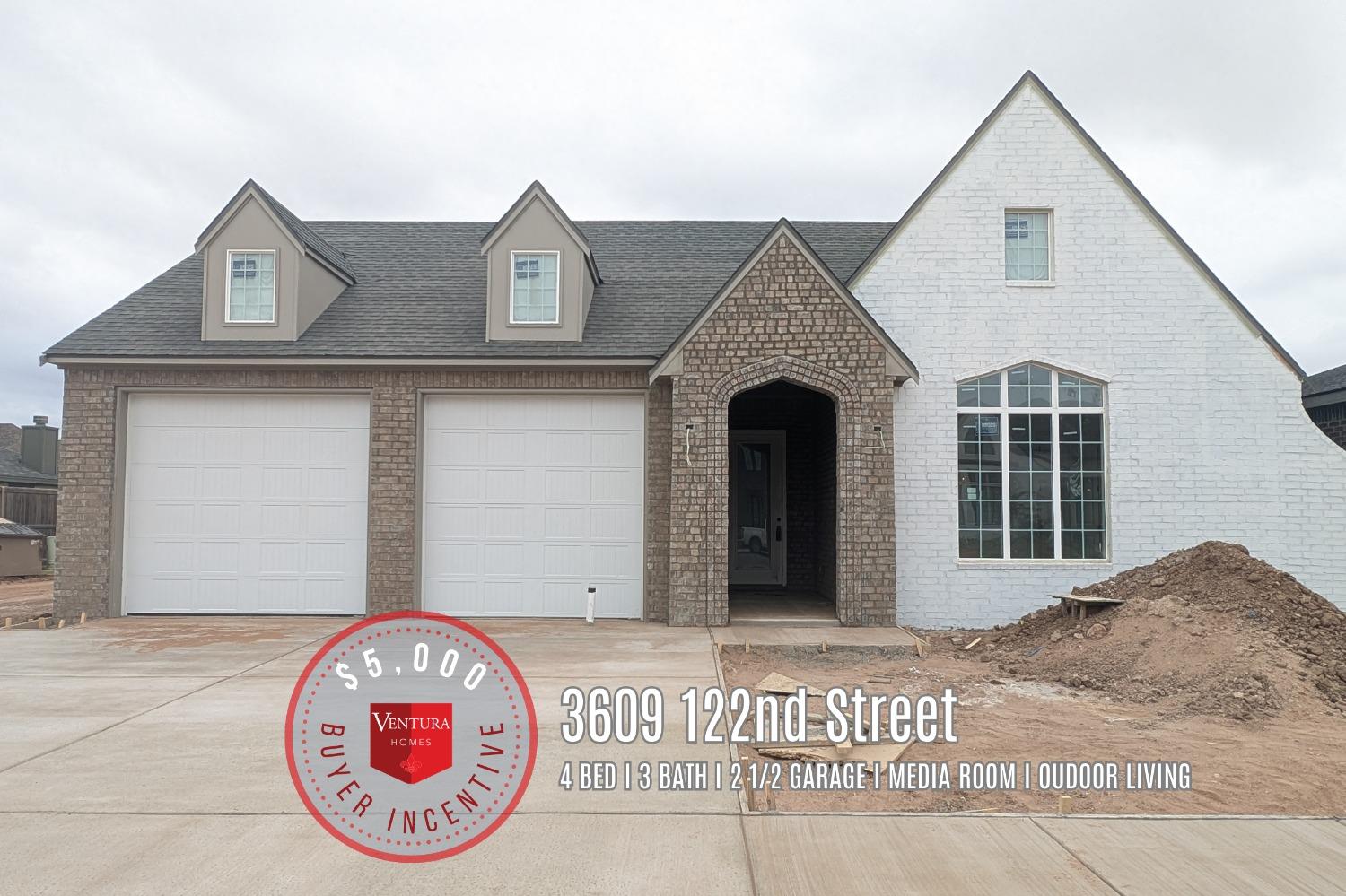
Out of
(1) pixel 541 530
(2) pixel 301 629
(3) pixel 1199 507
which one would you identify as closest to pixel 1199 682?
(3) pixel 1199 507

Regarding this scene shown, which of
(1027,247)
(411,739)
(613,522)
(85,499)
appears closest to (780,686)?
(411,739)

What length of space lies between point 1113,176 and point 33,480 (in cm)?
3294

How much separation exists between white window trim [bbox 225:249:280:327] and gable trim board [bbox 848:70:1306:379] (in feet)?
29.3

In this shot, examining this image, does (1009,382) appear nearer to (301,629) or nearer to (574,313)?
(574,313)

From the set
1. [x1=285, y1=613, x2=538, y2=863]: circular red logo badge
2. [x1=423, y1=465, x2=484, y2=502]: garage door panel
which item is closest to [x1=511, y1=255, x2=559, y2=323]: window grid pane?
[x1=423, y1=465, x2=484, y2=502]: garage door panel

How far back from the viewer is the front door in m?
17.7

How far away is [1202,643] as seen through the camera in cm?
929

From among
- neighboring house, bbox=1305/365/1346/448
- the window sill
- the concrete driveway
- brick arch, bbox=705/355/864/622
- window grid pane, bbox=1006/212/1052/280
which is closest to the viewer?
the concrete driveway

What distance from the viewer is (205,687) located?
898 cm

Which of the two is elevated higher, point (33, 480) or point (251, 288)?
point (251, 288)

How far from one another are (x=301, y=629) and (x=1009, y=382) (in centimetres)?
1086

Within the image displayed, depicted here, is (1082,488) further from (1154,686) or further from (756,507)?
(756,507)

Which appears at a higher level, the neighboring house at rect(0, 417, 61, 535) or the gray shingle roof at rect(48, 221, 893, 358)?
the gray shingle roof at rect(48, 221, 893, 358)

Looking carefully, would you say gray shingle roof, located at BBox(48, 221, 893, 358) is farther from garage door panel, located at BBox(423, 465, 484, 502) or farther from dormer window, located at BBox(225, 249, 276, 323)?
garage door panel, located at BBox(423, 465, 484, 502)
